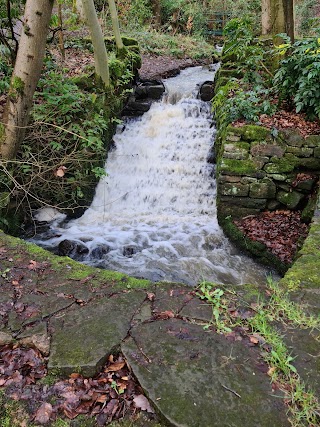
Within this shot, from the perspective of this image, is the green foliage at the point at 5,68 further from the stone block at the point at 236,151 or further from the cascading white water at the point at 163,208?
the stone block at the point at 236,151

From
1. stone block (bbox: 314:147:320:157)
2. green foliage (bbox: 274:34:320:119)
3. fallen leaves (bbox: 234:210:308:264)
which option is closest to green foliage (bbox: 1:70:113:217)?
fallen leaves (bbox: 234:210:308:264)

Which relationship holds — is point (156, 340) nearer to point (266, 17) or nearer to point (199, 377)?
point (199, 377)

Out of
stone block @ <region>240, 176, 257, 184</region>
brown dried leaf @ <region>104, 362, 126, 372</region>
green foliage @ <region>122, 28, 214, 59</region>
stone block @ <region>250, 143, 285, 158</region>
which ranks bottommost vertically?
stone block @ <region>240, 176, 257, 184</region>

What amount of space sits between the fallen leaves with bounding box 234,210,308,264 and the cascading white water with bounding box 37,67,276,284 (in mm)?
408

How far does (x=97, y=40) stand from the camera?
6.83 metres

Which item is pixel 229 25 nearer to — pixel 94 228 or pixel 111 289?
pixel 94 228

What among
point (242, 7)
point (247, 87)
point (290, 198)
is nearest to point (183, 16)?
point (242, 7)

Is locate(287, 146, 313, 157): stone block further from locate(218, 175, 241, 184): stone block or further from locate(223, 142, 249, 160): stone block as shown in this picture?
locate(218, 175, 241, 184): stone block

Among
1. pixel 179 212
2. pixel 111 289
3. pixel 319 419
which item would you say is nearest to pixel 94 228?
pixel 179 212

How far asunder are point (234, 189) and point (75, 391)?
15.0 ft

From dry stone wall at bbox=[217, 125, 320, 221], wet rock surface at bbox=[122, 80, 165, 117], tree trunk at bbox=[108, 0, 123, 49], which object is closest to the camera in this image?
dry stone wall at bbox=[217, 125, 320, 221]

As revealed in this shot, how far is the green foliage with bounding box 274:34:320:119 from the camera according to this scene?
566cm

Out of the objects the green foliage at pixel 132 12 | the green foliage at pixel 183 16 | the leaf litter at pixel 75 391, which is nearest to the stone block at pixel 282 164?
the leaf litter at pixel 75 391

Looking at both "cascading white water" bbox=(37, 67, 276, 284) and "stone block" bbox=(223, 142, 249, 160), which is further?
"stone block" bbox=(223, 142, 249, 160)
